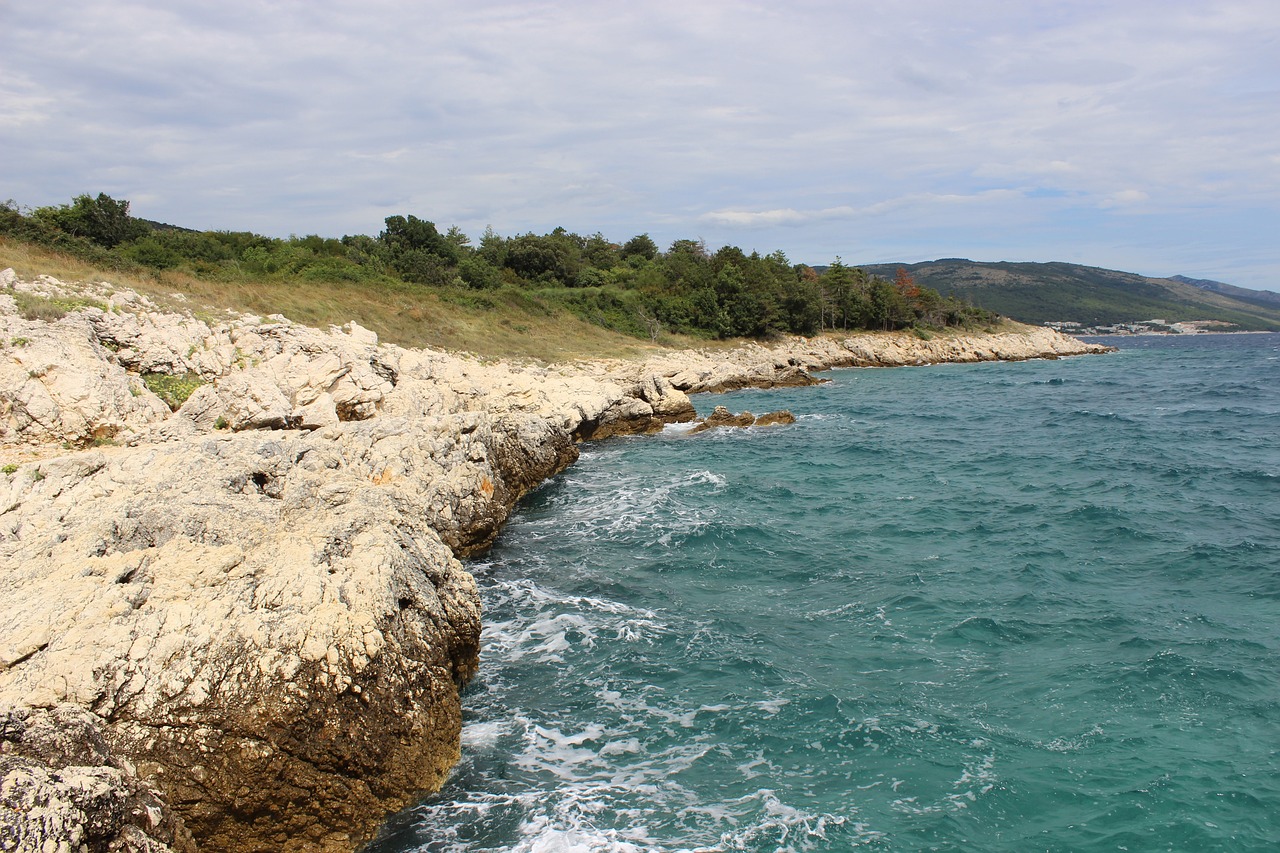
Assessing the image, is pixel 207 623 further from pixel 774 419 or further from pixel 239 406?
pixel 774 419

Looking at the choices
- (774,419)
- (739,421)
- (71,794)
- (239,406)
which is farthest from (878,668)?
(774,419)

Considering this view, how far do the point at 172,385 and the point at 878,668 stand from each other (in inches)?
545

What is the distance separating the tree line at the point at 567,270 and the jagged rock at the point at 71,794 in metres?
28.4

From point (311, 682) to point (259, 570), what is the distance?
1474 millimetres

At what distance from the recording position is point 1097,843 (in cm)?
613

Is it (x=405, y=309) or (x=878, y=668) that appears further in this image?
(x=405, y=309)

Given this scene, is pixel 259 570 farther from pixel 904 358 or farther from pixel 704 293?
pixel 904 358

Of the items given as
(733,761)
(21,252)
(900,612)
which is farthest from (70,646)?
(21,252)

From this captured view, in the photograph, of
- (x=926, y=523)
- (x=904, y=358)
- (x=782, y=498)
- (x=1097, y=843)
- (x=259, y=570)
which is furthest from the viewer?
(x=904, y=358)

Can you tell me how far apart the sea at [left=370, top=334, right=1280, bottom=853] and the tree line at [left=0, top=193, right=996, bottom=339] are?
86.6 ft

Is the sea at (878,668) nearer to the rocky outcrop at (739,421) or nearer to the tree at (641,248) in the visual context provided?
the rocky outcrop at (739,421)

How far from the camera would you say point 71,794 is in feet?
14.4

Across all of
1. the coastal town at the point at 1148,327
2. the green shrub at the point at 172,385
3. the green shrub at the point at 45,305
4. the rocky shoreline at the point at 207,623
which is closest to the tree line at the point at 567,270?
the green shrub at the point at 45,305

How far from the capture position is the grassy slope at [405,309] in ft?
78.4
